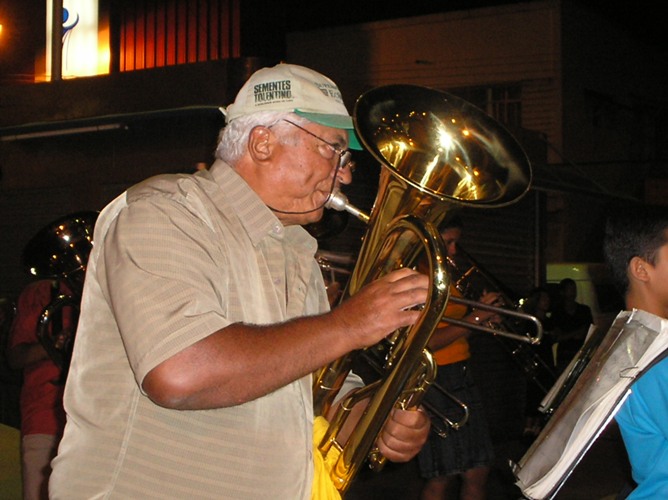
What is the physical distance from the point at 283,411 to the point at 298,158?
28.5 inches

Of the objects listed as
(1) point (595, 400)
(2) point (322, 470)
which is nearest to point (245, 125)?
(2) point (322, 470)

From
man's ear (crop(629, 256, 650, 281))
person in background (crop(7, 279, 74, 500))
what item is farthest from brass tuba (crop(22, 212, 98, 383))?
man's ear (crop(629, 256, 650, 281))

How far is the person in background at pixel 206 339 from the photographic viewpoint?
6.62 ft

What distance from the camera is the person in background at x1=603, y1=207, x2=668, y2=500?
9.62ft

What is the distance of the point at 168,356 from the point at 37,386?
123 inches

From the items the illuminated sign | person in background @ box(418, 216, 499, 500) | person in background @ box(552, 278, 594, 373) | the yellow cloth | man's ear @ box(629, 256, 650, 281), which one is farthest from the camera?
the illuminated sign

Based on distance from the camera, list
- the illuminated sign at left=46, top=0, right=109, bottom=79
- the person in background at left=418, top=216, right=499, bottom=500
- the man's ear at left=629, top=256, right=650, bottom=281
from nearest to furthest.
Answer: the man's ear at left=629, top=256, right=650, bottom=281 < the person in background at left=418, top=216, right=499, bottom=500 < the illuminated sign at left=46, top=0, right=109, bottom=79

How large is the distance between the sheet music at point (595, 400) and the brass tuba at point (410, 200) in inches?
17.2

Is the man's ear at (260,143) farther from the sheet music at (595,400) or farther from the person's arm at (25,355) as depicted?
the person's arm at (25,355)

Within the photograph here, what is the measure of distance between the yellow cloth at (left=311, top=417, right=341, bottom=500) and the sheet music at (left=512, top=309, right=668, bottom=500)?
64 centimetres

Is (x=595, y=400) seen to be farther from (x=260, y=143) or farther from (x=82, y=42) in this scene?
(x=82, y=42)

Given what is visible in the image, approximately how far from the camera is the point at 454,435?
5.67 metres

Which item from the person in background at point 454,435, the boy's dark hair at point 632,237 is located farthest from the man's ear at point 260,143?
the person in background at point 454,435

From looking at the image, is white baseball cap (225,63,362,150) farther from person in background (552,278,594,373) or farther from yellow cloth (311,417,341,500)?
person in background (552,278,594,373)
